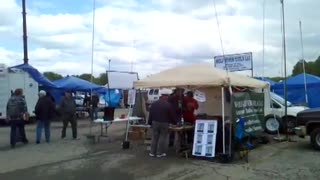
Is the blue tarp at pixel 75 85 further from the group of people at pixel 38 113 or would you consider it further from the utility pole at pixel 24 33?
the group of people at pixel 38 113

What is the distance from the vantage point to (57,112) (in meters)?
17.1

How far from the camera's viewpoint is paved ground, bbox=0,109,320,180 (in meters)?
10.6

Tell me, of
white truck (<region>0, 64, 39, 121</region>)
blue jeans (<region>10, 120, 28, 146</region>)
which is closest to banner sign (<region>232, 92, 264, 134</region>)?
blue jeans (<region>10, 120, 28, 146</region>)

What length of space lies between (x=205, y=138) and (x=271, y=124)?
756cm

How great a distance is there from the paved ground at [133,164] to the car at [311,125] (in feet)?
1.18

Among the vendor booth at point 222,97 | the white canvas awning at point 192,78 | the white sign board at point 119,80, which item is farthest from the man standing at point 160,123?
the white sign board at point 119,80

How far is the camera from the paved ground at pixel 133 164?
10.6 metres

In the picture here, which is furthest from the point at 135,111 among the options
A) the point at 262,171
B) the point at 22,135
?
the point at 262,171

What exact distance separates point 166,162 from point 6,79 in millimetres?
15066

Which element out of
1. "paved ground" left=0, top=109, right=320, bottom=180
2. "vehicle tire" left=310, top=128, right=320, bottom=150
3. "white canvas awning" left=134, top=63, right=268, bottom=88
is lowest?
"paved ground" left=0, top=109, right=320, bottom=180

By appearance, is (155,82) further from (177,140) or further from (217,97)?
(217,97)

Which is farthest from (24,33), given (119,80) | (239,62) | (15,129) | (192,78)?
(192,78)

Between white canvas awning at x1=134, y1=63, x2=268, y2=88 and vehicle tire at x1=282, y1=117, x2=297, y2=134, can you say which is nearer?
white canvas awning at x1=134, y1=63, x2=268, y2=88

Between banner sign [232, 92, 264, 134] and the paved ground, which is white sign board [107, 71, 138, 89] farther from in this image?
banner sign [232, 92, 264, 134]
